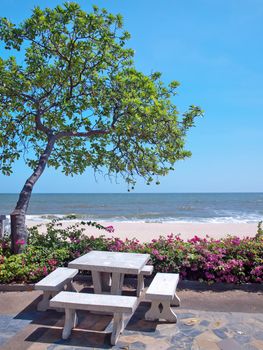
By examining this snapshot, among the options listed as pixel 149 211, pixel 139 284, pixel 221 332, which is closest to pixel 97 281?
pixel 139 284

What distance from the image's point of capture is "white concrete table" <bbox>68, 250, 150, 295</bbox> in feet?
17.2

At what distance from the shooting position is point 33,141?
9180mm

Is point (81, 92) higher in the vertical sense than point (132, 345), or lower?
higher

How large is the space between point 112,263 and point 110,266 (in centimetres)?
21

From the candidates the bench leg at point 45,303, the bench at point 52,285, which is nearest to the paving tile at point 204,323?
the bench at point 52,285

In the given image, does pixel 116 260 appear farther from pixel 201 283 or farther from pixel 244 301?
pixel 244 301

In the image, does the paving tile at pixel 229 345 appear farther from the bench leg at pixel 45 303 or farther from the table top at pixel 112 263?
the bench leg at pixel 45 303

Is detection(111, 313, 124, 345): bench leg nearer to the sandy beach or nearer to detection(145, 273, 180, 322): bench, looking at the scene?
detection(145, 273, 180, 322): bench

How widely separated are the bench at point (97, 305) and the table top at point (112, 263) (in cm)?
71

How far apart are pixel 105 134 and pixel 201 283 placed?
3962 mm

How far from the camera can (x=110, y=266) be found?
5.28 metres

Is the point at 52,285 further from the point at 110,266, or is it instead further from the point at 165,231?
the point at 165,231

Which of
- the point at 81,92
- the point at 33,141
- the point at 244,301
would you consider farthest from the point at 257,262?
the point at 33,141

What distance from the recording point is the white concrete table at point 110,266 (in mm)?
5253
